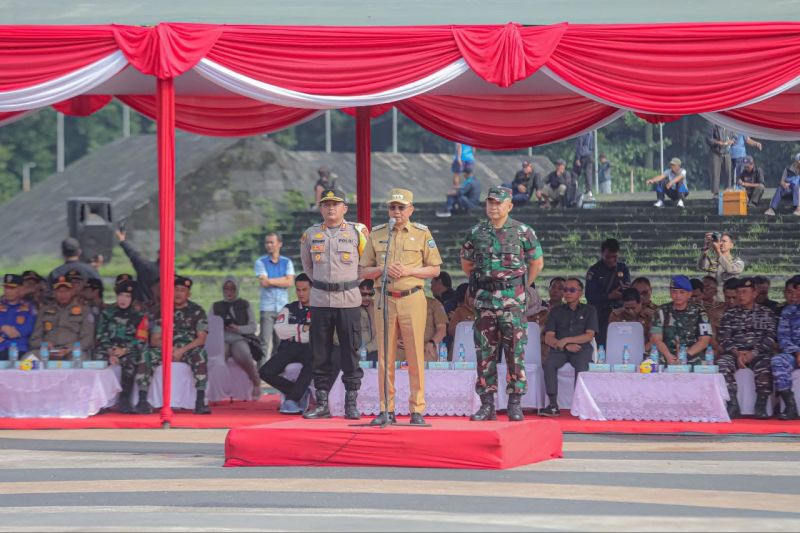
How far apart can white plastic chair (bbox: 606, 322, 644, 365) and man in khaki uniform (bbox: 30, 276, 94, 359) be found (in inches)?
195

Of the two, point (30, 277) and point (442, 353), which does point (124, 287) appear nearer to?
point (30, 277)

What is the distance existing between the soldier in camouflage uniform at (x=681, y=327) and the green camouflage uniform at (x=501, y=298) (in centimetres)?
261

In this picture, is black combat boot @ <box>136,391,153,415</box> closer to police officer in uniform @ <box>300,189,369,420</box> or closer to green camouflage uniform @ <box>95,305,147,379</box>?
green camouflage uniform @ <box>95,305,147,379</box>

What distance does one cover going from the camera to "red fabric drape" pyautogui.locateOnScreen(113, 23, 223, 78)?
43.3ft

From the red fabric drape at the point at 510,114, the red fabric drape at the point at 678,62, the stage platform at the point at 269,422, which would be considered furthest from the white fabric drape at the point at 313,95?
the red fabric drape at the point at 510,114

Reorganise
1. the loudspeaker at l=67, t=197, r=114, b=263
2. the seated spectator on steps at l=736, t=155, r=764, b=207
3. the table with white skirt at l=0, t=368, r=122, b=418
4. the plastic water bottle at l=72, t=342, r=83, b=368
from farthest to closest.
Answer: the seated spectator on steps at l=736, t=155, r=764, b=207 → the loudspeaker at l=67, t=197, r=114, b=263 → the plastic water bottle at l=72, t=342, r=83, b=368 → the table with white skirt at l=0, t=368, r=122, b=418

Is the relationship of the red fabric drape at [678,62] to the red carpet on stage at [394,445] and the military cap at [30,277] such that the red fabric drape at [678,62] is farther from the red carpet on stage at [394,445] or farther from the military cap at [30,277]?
the military cap at [30,277]

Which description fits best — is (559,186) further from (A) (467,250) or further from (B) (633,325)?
(A) (467,250)

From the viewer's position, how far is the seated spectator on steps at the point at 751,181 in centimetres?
2977

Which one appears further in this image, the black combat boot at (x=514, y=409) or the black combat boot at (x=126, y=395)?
the black combat boot at (x=126, y=395)

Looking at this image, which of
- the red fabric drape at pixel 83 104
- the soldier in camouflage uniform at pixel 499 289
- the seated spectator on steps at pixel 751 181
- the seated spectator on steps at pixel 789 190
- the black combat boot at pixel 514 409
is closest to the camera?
the black combat boot at pixel 514 409

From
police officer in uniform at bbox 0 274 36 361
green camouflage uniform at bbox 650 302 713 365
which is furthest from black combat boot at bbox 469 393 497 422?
police officer in uniform at bbox 0 274 36 361

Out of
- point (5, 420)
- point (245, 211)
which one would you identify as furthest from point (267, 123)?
point (245, 211)

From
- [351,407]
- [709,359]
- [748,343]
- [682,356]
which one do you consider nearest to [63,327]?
[351,407]
